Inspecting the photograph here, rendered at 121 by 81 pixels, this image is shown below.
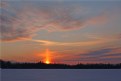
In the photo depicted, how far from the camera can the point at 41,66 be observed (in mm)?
50750
